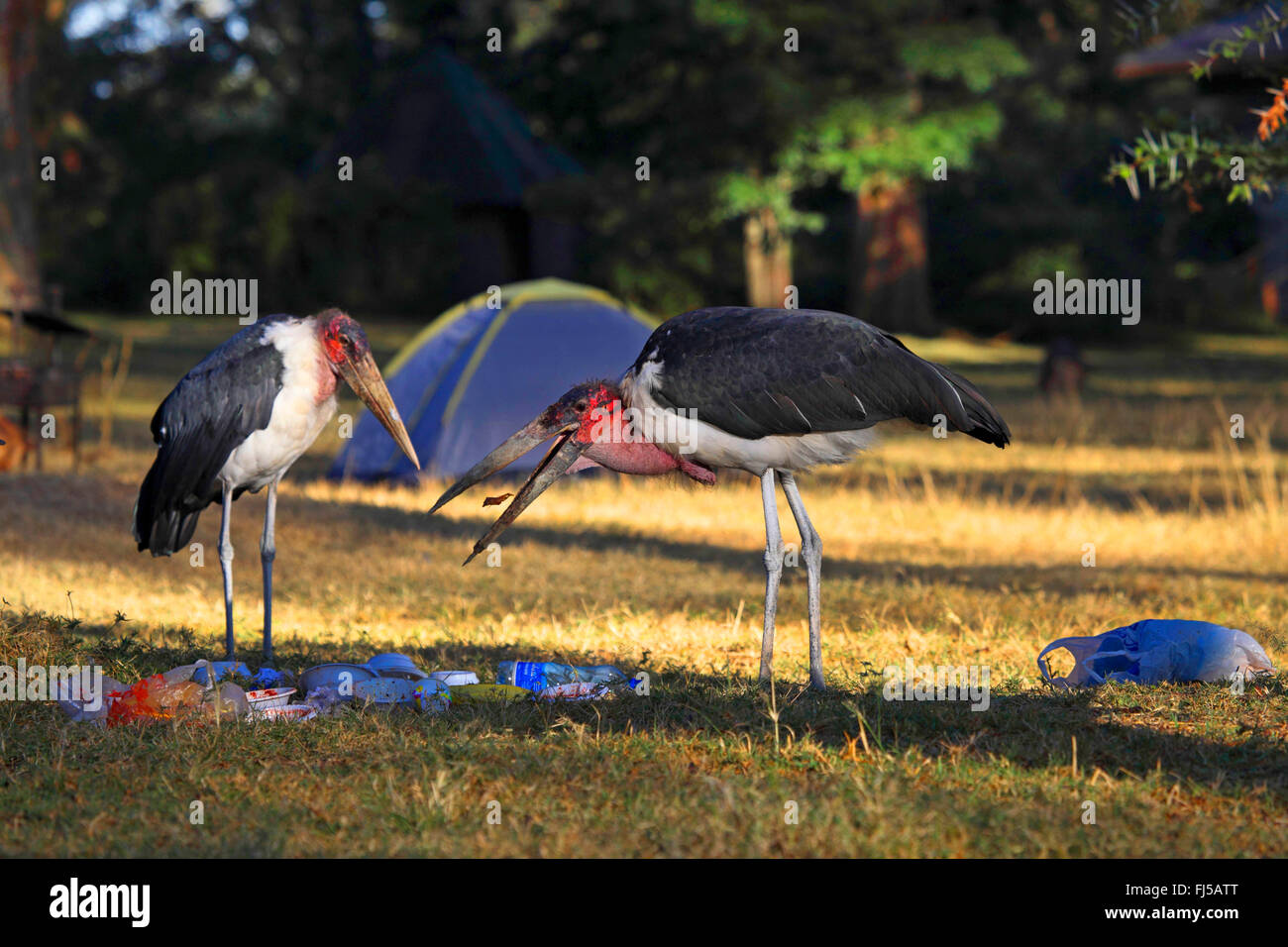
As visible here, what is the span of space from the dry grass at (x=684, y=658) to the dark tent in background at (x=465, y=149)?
1480cm

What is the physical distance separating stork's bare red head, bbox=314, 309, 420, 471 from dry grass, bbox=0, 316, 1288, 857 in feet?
3.75

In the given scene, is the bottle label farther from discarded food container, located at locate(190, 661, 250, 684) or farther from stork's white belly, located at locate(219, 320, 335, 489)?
stork's white belly, located at locate(219, 320, 335, 489)

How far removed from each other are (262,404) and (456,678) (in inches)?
63.9

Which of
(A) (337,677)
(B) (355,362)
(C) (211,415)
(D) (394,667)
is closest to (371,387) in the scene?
(B) (355,362)

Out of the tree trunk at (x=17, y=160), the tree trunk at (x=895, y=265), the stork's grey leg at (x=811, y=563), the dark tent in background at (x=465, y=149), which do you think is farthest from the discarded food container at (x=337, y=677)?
the tree trunk at (x=895, y=265)

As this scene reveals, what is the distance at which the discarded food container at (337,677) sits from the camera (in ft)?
20.6

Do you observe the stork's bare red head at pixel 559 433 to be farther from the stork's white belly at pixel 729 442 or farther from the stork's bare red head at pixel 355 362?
the stork's bare red head at pixel 355 362

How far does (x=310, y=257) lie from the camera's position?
30328 mm

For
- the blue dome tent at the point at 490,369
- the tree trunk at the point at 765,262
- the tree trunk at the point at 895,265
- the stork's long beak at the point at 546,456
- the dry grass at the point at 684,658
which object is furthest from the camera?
the tree trunk at the point at 895,265

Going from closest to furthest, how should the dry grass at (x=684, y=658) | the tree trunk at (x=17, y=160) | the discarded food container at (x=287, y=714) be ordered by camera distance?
the dry grass at (x=684, y=658) → the discarded food container at (x=287, y=714) → the tree trunk at (x=17, y=160)

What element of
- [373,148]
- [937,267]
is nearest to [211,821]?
[373,148]

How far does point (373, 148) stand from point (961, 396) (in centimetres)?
2565

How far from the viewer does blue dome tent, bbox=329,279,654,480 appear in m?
14.0

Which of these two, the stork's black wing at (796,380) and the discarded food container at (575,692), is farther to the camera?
the stork's black wing at (796,380)
